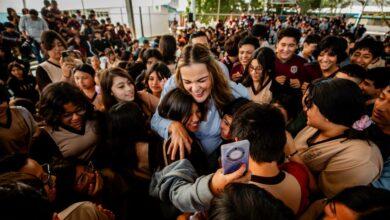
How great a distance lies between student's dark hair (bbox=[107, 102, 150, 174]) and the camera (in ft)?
5.86

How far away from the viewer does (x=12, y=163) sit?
4.50ft

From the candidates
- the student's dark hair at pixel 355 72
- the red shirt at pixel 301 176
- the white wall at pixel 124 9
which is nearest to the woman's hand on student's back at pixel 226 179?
the red shirt at pixel 301 176

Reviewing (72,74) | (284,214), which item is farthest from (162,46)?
(284,214)

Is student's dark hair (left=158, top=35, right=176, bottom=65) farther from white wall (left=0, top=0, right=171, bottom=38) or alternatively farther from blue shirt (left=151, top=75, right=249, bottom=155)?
white wall (left=0, top=0, right=171, bottom=38)

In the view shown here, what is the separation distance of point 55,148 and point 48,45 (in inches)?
85.0

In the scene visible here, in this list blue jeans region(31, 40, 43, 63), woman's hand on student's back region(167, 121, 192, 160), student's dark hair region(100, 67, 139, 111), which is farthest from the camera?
blue jeans region(31, 40, 43, 63)

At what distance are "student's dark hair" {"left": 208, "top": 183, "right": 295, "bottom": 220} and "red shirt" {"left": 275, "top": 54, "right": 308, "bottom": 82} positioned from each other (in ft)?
8.57

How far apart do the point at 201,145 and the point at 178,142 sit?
411 mm

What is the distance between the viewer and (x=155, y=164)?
5.69ft

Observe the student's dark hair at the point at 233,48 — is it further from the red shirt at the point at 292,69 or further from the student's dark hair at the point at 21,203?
the student's dark hair at the point at 21,203

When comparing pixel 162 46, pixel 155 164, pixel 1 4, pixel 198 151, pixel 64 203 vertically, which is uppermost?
pixel 1 4

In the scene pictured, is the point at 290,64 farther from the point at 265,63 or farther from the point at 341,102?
the point at 341,102

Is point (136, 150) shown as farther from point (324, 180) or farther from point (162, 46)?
point (162, 46)

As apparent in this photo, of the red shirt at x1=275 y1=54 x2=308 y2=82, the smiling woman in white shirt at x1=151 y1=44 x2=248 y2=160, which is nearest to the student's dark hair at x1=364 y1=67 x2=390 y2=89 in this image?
the red shirt at x1=275 y1=54 x2=308 y2=82
